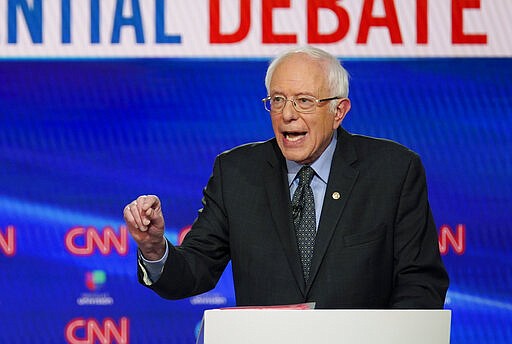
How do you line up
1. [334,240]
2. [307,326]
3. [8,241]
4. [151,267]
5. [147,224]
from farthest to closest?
[8,241] < [334,240] < [151,267] < [147,224] < [307,326]

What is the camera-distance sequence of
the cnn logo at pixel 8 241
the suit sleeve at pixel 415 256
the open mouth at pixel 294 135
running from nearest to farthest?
the suit sleeve at pixel 415 256 → the open mouth at pixel 294 135 → the cnn logo at pixel 8 241

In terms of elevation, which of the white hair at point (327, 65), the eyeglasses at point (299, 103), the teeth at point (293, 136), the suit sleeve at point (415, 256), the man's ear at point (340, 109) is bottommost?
the suit sleeve at point (415, 256)

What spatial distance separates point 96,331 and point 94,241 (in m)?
0.38

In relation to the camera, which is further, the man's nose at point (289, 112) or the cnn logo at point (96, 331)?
the cnn logo at point (96, 331)

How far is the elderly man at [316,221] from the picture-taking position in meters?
2.45

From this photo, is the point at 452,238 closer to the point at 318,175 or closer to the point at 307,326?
the point at 318,175

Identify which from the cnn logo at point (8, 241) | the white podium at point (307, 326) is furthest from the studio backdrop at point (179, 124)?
the white podium at point (307, 326)

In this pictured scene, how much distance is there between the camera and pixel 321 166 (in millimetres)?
2602

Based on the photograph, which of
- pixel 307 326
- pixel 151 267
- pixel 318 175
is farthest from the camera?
pixel 318 175

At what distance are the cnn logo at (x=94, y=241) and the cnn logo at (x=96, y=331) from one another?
0.29 metres

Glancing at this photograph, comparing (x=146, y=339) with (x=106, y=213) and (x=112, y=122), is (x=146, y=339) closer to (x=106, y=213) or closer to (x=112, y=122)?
(x=106, y=213)

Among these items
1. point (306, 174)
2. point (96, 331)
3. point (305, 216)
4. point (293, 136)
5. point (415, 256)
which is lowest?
point (96, 331)

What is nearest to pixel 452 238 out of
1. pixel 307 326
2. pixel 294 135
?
pixel 294 135

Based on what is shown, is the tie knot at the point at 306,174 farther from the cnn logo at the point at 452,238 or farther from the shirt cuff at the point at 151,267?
the cnn logo at the point at 452,238
